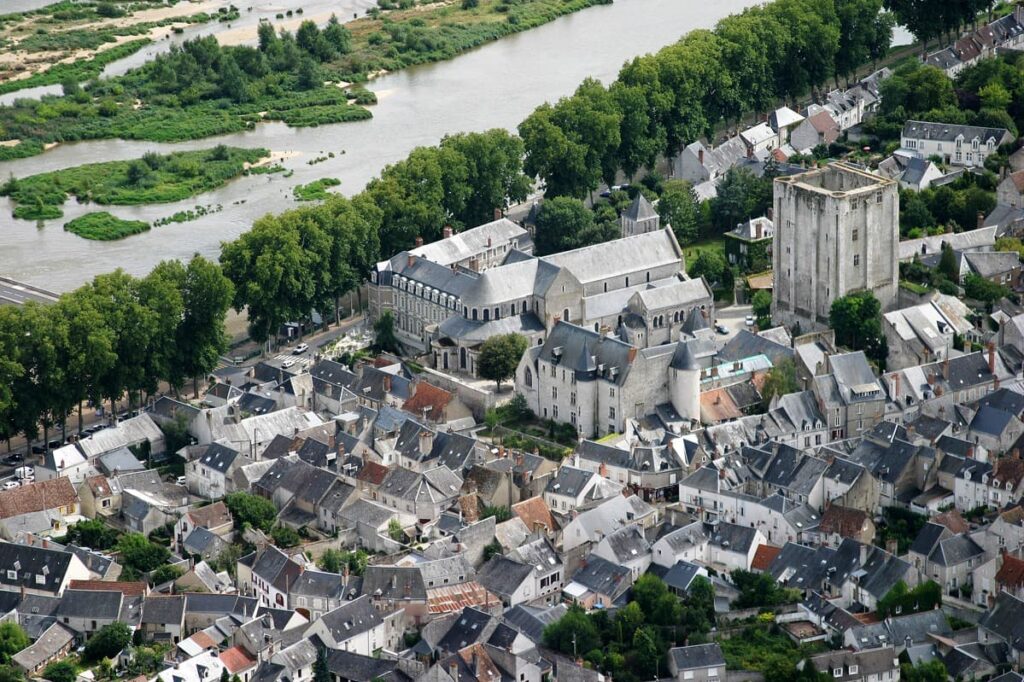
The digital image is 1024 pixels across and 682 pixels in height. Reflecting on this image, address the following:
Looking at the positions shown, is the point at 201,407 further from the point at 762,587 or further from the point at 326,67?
the point at 326,67

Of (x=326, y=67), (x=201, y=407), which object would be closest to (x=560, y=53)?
(x=326, y=67)

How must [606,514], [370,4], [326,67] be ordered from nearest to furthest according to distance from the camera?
1. [606,514]
2. [326,67]
3. [370,4]

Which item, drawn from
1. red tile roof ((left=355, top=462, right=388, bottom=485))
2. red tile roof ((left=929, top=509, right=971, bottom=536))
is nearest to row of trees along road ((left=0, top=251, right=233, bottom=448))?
red tile roof ((left=355, top=462, right=388, bottom=485))

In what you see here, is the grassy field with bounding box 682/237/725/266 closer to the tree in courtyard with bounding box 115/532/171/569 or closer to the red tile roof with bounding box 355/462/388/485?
the red tile roof with bounding box 355/462/388/485

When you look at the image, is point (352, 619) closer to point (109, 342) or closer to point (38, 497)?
point (38, 497)

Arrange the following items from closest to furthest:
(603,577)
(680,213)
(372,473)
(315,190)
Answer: (603,577), (372,473), (680,213), (315,190)

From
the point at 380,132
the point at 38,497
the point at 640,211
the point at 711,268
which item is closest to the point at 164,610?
the point at 38,497
